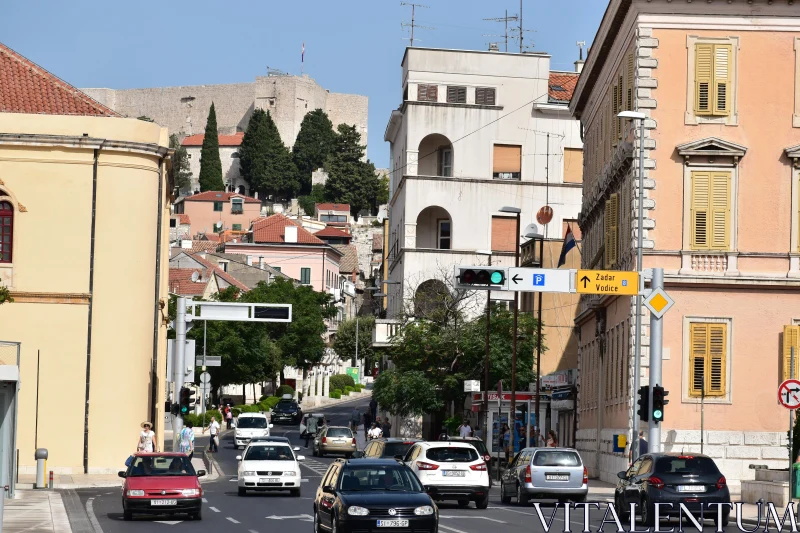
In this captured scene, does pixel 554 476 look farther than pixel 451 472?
Yes

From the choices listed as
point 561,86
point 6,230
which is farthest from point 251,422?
point 561,86

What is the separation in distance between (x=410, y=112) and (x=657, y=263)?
144 feet

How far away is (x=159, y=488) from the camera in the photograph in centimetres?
2962

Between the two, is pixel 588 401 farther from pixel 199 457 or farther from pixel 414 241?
pixel 414 241

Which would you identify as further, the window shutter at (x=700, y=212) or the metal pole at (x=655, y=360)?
the window shutter at (x=700, y=212)

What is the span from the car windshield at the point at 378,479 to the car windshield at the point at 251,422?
4729 cm

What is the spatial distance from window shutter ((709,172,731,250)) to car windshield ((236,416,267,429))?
33021 millimetres

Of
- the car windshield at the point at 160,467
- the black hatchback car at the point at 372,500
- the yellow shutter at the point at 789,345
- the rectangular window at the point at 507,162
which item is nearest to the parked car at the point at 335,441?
the rectangular window at the point at 507,162

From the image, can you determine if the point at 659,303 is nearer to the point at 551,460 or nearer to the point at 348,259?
the point at 551,460

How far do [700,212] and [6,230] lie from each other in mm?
21391

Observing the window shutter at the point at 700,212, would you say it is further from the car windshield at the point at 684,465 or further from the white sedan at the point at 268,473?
the car windshield at the point at 684,465

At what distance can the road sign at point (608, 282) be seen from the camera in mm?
34250

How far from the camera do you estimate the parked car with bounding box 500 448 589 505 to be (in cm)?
3450

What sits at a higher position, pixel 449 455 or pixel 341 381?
pixel 449 455
